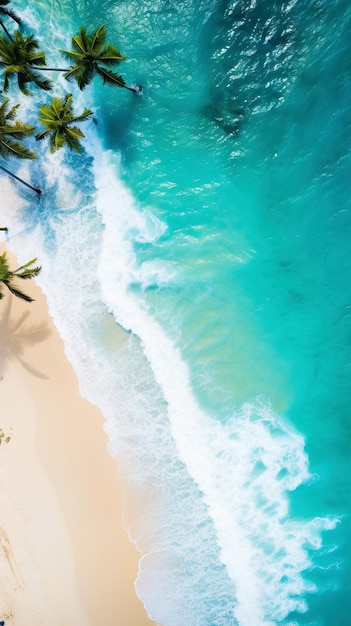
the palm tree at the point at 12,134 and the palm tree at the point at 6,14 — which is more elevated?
the palm tree at the point at 6,14

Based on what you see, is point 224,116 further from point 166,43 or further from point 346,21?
point 346,21

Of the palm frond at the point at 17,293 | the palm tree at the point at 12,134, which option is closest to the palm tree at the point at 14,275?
the palm frond at the point at 17,293

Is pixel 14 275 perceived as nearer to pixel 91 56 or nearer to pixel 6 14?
pixel 91 56

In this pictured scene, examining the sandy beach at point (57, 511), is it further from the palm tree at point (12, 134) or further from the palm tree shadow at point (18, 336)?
the palm tree at point (12, 134)

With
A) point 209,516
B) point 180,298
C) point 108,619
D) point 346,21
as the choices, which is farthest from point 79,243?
point 108,619

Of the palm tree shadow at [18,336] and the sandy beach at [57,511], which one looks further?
the palm tree shadow at [18,336]

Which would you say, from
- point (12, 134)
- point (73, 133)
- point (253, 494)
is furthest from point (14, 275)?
point (253, 494)

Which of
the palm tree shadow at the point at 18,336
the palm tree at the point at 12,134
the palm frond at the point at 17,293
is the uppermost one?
the palm tree at the point at 12,134

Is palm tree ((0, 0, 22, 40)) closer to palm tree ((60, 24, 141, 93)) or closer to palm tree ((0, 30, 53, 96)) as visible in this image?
palm tree ((0, 30, 53, 96))
